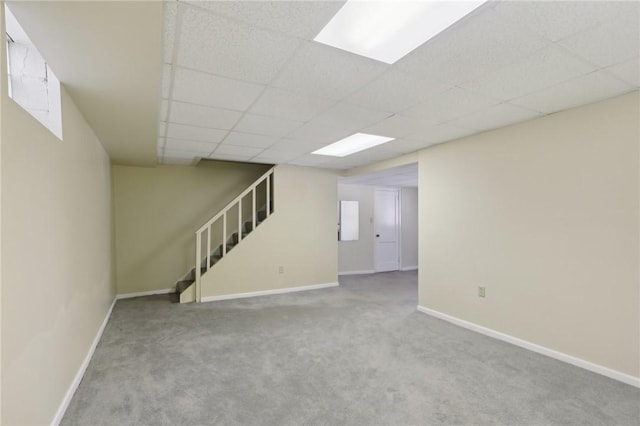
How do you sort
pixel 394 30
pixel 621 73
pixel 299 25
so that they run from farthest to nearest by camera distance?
1. pixel 621 73
2. pixel 394 30
3. pixel 299 25

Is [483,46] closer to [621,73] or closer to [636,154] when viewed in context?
[621,73]

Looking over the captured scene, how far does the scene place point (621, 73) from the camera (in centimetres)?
212

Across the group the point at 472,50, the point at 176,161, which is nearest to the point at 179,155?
the point at 176,161

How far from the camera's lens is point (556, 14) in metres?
1.52

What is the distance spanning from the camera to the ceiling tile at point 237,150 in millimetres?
4255

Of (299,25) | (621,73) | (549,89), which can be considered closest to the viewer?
(299,25)

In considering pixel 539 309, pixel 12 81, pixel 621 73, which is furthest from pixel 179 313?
pixel 621 73

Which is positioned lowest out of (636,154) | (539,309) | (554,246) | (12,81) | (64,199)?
(539,309)

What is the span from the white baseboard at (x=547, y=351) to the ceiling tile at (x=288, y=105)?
3.01 meters

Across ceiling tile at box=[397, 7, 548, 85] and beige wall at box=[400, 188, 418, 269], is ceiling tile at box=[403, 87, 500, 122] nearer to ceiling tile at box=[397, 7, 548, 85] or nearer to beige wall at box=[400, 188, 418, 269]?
ceiling tile at box=[397, 7, 548, 85]

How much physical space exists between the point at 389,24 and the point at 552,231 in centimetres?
252

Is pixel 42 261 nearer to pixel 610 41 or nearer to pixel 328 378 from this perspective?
pixel 328 378

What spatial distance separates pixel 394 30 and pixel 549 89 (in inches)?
59.2

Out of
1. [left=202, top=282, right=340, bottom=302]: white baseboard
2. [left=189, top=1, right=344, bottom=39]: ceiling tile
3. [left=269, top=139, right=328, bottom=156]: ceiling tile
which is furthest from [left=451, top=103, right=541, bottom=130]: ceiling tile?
[left=202, top=282, right=340, bottom=302]: white baseboard
